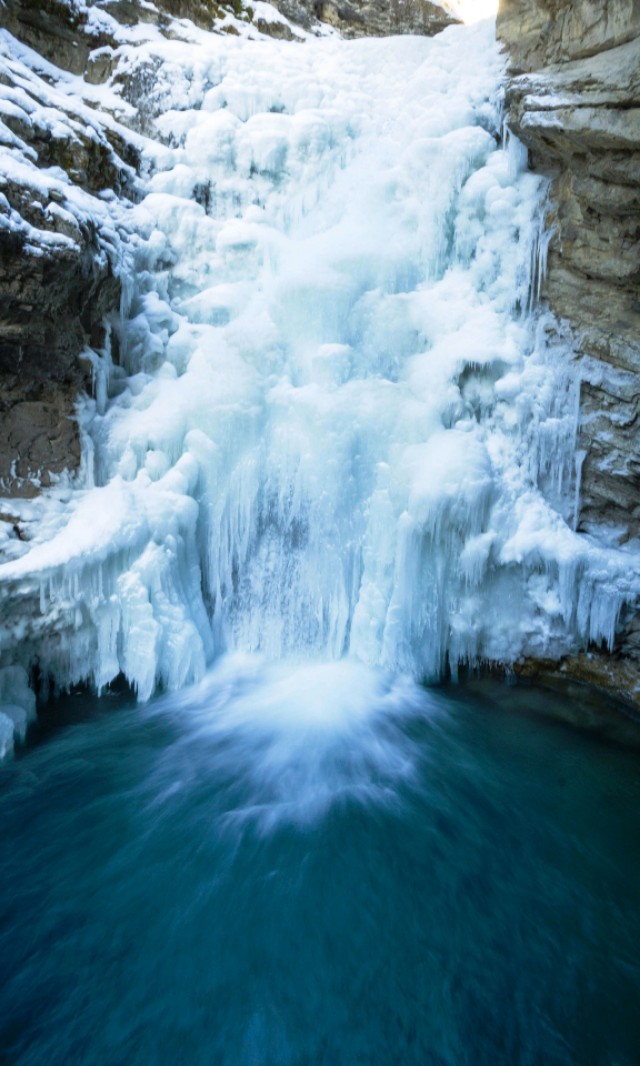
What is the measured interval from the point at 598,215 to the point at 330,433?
2.94 meters

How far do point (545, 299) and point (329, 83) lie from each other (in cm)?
432

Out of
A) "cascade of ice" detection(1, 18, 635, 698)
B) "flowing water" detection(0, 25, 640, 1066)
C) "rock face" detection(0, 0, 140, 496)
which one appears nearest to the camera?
"flowing water" detection(0, 25, 640, 1066)

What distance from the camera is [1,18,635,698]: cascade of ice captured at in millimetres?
5051

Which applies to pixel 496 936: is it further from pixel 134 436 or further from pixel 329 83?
pixel 329 83

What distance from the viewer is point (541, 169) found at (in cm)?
582

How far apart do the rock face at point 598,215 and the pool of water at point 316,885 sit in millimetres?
2098

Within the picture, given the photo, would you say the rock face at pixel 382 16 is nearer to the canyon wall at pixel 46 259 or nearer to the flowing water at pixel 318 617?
the flowing water at pixel 318 617

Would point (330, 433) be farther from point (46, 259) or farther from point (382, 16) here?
point (382, 16)

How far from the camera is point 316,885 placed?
10.9ft

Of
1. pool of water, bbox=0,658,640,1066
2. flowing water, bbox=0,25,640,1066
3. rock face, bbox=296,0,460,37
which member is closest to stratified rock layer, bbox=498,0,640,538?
flowing water, bbox=0,25,640,1066

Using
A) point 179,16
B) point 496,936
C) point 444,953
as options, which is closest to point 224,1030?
point 444,953

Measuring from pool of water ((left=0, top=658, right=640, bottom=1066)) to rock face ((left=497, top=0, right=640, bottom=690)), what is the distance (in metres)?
2.10

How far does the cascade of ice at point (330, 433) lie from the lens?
199 inches

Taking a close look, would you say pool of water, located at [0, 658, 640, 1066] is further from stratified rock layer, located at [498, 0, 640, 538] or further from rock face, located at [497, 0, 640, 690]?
stratified rock layer, located at [498, 0, 640, 538]
